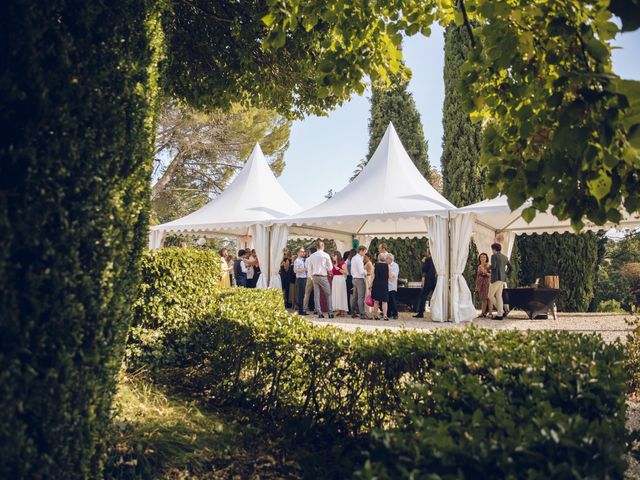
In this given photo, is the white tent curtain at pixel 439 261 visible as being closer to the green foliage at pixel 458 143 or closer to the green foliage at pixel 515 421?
the green foliage at pixel 458 143

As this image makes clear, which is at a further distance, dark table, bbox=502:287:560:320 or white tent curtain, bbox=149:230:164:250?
white tent curtain, bbox=149:230:164:250

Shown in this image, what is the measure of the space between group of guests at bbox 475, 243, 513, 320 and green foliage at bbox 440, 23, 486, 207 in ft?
19.1

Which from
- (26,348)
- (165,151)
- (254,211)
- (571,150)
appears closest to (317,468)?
(26,348)

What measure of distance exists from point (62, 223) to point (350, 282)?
11872 mm

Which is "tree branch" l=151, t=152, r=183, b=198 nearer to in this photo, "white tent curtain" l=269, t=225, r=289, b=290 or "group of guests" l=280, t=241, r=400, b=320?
"white tent curtain" l=269, t=225, r=289, b=290

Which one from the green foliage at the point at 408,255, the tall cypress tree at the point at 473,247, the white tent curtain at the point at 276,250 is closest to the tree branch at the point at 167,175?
the green foliage at the point at 408,255

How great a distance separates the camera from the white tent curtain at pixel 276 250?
13.7 m

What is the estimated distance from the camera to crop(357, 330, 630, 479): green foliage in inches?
60.1

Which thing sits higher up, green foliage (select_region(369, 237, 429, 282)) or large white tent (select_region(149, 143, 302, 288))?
large white tent (select_region(149, 143, 302, 288))

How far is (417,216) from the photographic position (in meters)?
11.5

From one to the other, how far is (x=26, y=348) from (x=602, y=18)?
9.54ft

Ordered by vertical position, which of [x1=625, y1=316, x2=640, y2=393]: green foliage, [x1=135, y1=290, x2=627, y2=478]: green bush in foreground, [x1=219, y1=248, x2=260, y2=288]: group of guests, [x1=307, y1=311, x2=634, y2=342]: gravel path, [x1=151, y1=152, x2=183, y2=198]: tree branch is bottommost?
[x1=307, y1=311, x2=634, y2=342]: gravel path

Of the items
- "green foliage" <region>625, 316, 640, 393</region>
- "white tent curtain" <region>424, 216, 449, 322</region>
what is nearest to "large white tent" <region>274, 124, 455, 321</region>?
"white tent curtain" <region>424, 216, 449, 322</region>

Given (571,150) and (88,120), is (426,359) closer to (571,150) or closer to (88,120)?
(571,150)
